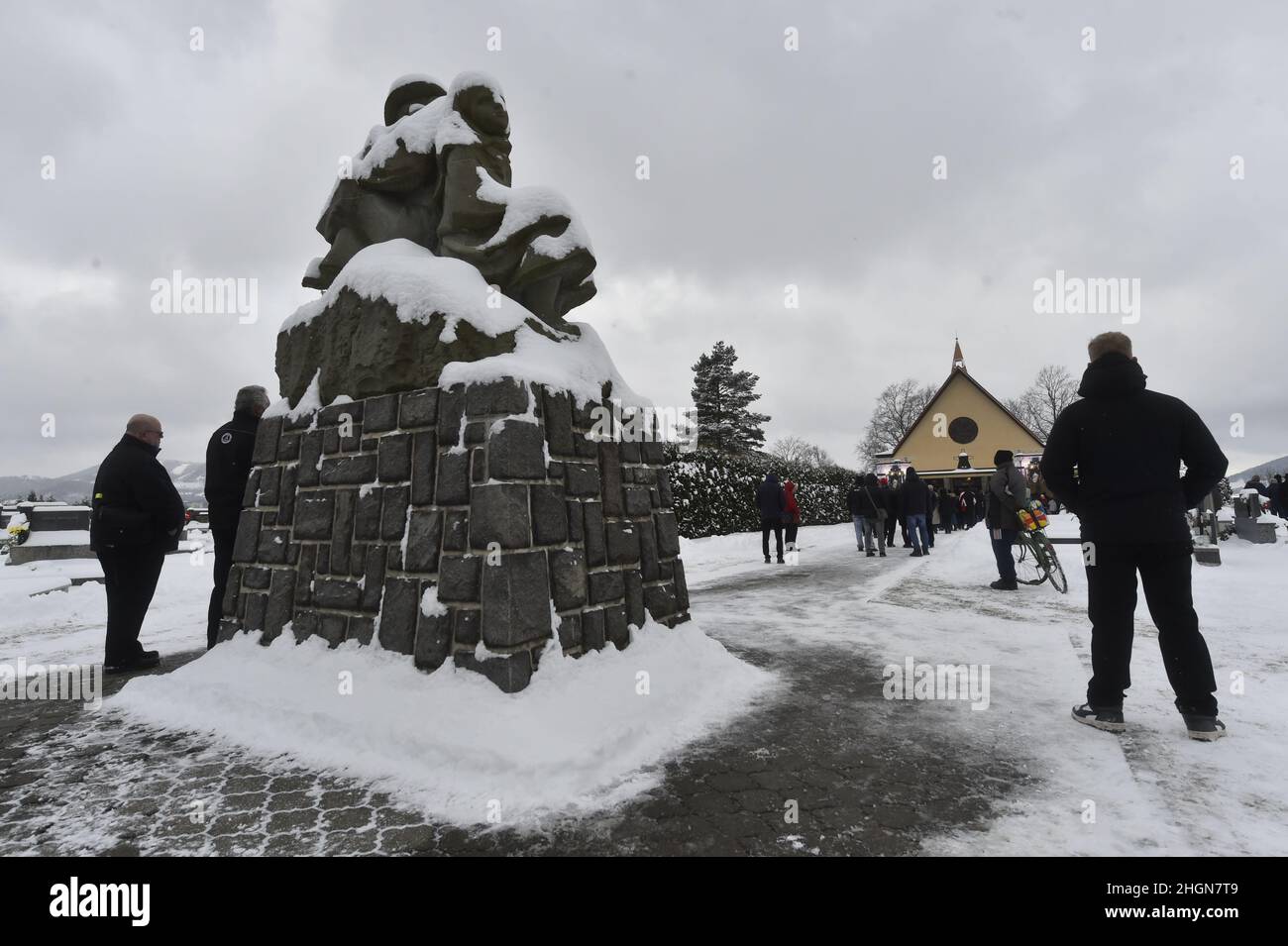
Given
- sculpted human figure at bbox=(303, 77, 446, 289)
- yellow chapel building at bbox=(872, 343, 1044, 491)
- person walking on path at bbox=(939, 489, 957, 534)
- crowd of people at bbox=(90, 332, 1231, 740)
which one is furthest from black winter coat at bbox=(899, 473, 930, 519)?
yellow chapel building at bbox=(872, 343, 1044, 491)

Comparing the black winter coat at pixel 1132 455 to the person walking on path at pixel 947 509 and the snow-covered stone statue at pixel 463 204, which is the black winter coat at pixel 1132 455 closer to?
the snow-covered stone statue at pixel 463 204

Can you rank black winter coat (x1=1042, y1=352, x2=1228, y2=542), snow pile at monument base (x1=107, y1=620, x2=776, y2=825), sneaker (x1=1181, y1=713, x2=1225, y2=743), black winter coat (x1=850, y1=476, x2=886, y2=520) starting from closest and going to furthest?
snow pile at monument base (x1=107, y1=620, x2=776, y2=825), sneaker (x1=1181, y1=713, x2=1225, y2=743), black winter coat (x1=1042, y1=352, x2=1228, y2=542), black winter coat (x1=850, y1=476, x2=886, y2=520)

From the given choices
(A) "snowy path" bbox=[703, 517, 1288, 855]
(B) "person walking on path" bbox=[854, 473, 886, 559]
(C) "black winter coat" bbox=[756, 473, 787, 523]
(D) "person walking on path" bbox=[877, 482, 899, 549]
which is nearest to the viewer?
(A) "snowy path" bbox=[703, 517, 1288, 855]

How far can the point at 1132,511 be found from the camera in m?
2.94

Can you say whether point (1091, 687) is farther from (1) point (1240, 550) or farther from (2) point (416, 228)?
(1) point (1240, 550)

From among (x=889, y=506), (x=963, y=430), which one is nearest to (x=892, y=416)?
(x=963, y=430)

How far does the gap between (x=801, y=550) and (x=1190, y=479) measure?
10.7 m

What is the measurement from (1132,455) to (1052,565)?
5215 millimetres

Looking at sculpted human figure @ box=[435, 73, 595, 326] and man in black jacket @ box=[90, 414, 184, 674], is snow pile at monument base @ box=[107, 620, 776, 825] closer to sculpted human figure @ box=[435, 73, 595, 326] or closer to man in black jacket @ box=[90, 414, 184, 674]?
man in black jacket @ box=[90, 414, 184, 674]

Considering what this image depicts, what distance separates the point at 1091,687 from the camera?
3152 millimetres

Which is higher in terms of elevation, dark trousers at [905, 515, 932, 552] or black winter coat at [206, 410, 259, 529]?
black winter coat at [206, 410, 259, 529]

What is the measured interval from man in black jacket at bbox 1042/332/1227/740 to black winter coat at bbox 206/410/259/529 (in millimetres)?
5349

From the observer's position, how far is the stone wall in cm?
306

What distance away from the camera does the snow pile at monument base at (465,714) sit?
252cm
